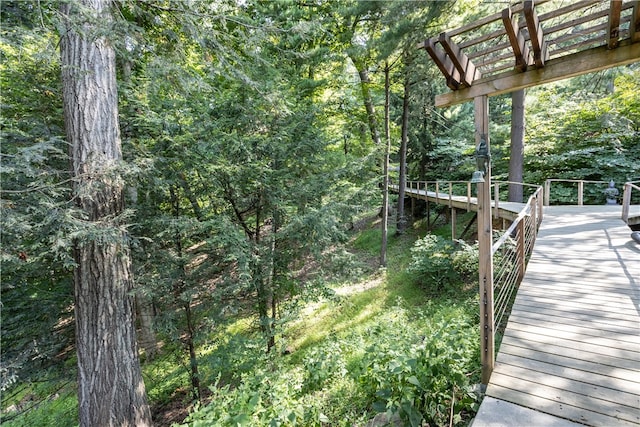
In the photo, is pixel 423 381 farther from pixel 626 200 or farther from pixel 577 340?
pixel 626 200

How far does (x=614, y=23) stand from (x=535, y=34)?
19.9 inches

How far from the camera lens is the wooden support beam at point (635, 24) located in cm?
199

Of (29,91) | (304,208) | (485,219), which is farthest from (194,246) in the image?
(485,219)

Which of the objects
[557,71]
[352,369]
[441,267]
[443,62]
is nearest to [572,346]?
[352,369]

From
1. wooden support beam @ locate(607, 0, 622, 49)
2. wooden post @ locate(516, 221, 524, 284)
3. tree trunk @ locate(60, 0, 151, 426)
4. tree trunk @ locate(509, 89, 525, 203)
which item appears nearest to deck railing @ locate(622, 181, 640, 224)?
tree trunk @ locate(509, 89, 525, 203)

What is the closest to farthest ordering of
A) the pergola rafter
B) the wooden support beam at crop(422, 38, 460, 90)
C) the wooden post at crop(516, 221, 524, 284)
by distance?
the pergola rafter → the wooden support beam at crop(422, 38, 460, 90) → the wooden post at crop(516, 221, 524, 284)

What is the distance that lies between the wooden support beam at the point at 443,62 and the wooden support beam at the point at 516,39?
474 millimetres

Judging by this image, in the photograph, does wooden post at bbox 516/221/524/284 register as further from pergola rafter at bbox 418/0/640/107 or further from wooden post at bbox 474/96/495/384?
pergola rafter at bbox 418/0/640/107

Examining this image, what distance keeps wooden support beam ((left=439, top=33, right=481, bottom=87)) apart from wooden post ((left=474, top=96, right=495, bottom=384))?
221 mm

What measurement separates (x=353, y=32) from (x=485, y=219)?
8.00m

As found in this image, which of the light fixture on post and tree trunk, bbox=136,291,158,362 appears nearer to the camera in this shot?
the light fixture on post

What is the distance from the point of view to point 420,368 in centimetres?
260

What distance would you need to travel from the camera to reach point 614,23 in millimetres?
2123

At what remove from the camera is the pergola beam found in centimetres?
227
